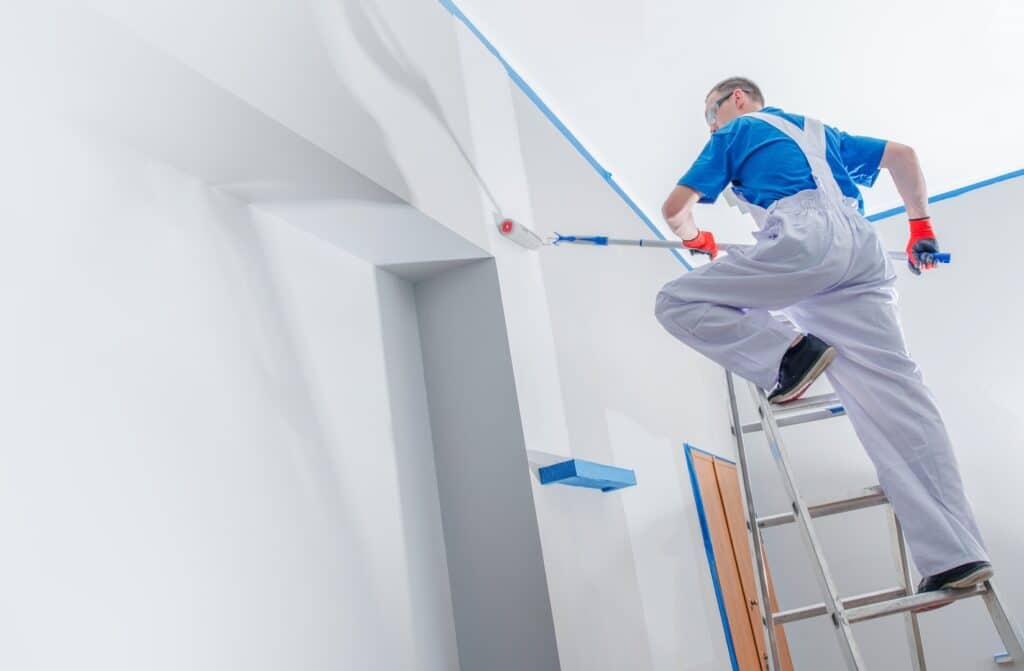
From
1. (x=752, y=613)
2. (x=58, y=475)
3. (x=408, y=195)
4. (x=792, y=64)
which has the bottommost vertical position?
(x=752, y=613)

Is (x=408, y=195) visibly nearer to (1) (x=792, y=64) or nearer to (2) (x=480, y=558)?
(2) (x=480, y=558)

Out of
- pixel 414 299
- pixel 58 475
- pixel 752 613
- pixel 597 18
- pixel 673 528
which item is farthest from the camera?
pixel 752 613

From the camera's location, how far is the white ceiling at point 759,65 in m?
2.98

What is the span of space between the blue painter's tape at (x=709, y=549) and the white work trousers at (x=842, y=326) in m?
1.79

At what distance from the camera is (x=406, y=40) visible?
6.99ft

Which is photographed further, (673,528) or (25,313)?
(673,528)

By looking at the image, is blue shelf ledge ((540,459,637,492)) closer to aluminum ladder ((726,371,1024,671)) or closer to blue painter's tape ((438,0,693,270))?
aluminum ladder ((726,371,1024,671))

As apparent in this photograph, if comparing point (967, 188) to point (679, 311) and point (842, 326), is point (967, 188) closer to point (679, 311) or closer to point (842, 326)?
point (842, 326)

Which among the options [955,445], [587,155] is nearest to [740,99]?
[587,155]

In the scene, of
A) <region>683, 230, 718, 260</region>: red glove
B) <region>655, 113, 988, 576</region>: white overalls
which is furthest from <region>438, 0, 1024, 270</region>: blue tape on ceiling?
<region>655, 113, 988, 576</region>: white overalls

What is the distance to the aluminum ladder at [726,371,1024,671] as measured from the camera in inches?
68.6

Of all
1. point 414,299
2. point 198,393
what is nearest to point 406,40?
point 414,299

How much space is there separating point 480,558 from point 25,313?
4.00ft

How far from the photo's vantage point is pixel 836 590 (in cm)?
190
